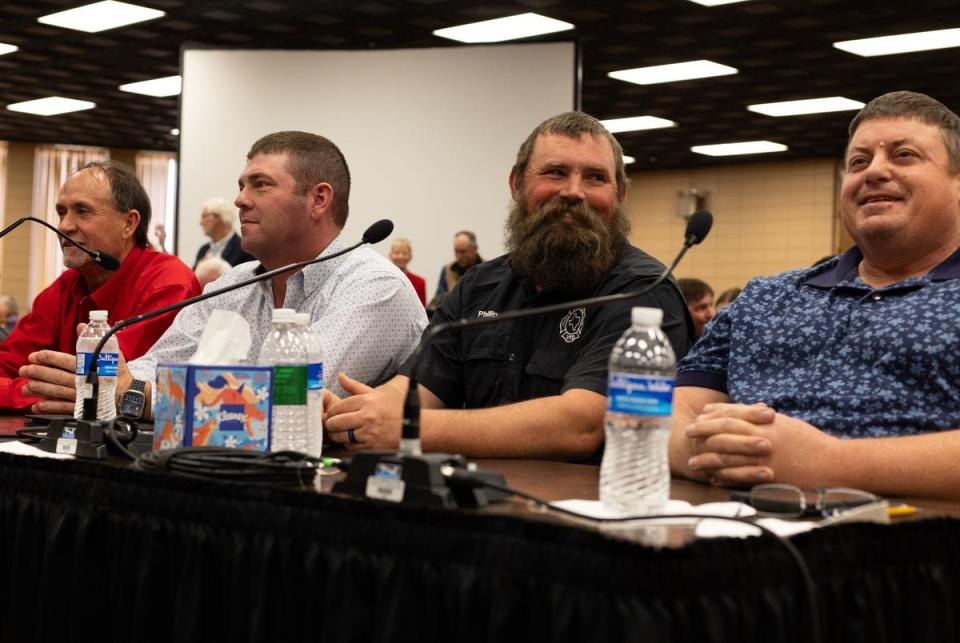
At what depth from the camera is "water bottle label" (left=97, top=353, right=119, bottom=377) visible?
2230 mm

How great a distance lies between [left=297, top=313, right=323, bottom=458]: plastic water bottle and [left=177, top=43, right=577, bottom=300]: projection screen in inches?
201

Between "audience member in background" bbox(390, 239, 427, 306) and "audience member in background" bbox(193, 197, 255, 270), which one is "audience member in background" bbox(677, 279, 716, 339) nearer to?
"audience member in background" bbox(390, 239, 427, 306)

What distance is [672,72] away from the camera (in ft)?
29.2

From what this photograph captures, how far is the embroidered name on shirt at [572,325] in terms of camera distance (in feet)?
7.45

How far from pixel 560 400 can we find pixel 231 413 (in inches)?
25.4

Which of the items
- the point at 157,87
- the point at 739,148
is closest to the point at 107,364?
the point at 157,87

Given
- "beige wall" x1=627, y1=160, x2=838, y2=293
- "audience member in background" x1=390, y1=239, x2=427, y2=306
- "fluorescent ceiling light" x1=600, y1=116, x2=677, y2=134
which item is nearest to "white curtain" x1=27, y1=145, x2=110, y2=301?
"fluorescent ceiling light" x1=600, y1=116, x2=677, y2=134

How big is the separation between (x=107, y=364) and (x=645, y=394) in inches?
52.2

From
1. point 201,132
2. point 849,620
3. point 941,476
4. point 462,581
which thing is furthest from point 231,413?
point 201,132

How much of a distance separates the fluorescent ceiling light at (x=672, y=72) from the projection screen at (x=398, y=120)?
1903 mm

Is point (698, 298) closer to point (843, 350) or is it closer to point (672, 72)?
point (843, 350)

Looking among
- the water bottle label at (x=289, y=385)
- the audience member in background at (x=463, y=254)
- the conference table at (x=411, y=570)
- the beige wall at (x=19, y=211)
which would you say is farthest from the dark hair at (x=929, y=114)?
the beige wall at (x=19, y=211)

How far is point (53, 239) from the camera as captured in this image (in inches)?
542

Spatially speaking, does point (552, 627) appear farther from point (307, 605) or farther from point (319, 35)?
point (319, 35)
